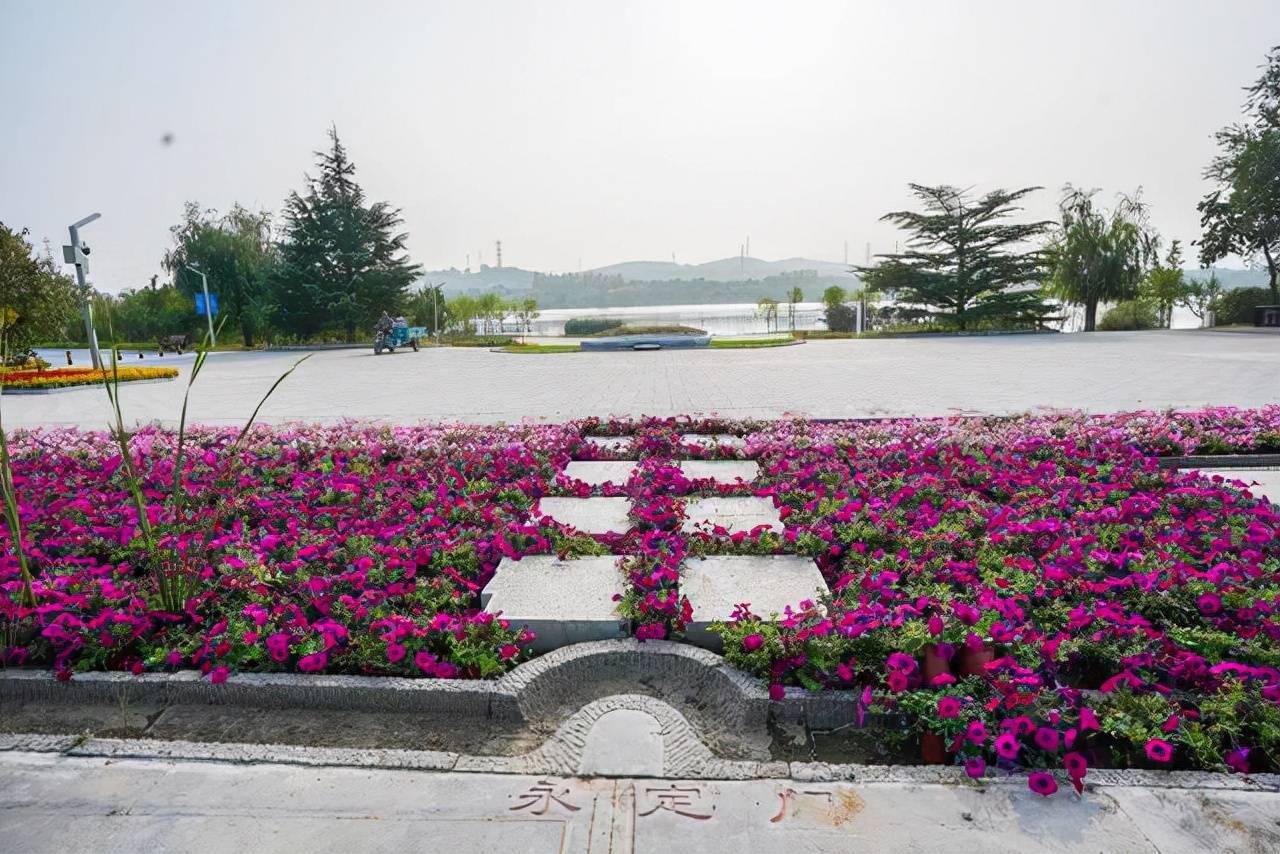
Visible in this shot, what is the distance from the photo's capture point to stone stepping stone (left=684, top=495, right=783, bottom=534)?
3422 millimetres

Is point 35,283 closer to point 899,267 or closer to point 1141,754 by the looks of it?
point 1141,754

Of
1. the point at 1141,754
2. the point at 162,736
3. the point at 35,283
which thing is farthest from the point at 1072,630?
the point at 35,283

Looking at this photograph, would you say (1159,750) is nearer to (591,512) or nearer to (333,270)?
(591,512)

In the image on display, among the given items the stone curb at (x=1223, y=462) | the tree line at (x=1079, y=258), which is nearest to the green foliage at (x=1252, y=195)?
the tree line at (x=1079, y=258)

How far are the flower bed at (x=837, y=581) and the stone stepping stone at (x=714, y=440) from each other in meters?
0.60

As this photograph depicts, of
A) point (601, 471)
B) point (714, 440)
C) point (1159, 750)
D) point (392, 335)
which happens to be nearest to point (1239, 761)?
point (1159, 750)

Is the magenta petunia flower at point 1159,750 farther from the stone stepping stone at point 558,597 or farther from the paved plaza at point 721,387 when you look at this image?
the paved plaza at point 721,387

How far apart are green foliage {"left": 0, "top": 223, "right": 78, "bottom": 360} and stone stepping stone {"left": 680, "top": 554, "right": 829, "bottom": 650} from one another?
15.1 meters

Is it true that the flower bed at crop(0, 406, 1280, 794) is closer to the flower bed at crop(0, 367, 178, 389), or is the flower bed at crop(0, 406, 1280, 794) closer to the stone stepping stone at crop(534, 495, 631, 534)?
the stone stepping stone at crop(534, 495, 631, 534)

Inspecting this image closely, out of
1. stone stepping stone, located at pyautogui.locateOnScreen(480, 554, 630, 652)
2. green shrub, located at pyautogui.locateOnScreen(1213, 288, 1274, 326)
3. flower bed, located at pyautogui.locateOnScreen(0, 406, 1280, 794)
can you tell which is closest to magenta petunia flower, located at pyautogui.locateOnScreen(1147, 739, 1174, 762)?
flower bed, located at pyautogui.locateOnScreen(0, 406, 1280, 794)

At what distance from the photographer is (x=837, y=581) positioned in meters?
2.81

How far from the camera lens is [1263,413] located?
5.67 m

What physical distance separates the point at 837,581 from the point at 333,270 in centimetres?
2482

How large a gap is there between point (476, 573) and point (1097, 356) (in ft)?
44.1
